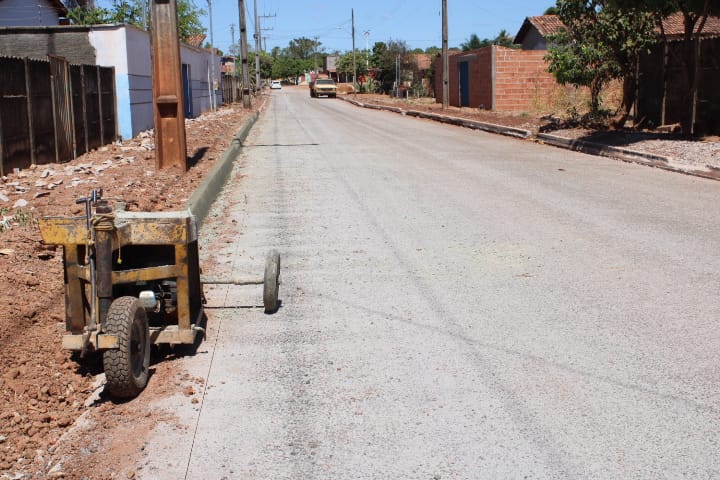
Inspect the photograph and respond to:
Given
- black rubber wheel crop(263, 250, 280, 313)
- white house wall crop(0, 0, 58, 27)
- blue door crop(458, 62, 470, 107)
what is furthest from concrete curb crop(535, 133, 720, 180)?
white house wall crop(0, 0, 58, 27)

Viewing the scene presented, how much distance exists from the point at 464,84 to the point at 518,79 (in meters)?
5.84

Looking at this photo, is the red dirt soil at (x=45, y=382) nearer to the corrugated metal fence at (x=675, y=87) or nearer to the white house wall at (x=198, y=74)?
the corrugated metal fence at (x=675, y=87)

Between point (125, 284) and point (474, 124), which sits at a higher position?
point (474, 124)

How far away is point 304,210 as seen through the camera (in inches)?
421

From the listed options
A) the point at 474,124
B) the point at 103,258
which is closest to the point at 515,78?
the point at 474,124

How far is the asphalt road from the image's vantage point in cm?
379

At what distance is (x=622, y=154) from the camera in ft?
55.8

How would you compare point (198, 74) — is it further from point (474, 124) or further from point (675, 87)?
point (675, 87)

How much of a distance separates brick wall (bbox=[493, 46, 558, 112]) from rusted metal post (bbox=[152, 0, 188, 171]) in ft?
79.2

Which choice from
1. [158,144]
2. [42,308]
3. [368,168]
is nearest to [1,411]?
[42,308]

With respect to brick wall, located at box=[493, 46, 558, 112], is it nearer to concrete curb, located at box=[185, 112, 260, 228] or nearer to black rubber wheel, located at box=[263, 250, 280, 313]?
concrete curb, located at box=[185, 112, 260, 228]

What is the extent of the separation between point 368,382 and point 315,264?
3076mm

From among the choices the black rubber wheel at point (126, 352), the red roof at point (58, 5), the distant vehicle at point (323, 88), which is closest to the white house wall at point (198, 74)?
the red roof at point (58, 5)

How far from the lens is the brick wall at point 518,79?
3572 centimetres
